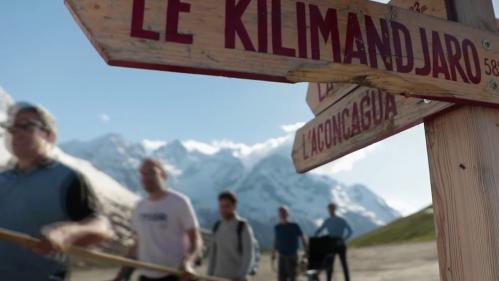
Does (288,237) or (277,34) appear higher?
(277,34)

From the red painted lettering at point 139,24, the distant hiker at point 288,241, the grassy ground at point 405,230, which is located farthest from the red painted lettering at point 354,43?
the grassy ground at point 405,230

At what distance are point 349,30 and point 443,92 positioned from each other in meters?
0.48

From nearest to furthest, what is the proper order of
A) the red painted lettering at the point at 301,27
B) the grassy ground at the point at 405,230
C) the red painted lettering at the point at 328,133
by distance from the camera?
the red painted lettering at the point at 301,27 < the red painted lettering at the point at 328,133 < the grassy ground at the point at 405,230

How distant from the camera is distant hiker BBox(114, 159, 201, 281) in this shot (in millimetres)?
4148

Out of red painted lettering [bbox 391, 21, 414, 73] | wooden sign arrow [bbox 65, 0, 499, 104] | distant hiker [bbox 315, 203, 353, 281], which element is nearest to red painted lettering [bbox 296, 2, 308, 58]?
wooden sign arrow [bbox 65, 0, 499, 104]

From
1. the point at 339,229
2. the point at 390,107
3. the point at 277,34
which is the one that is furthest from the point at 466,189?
the point at 339,229

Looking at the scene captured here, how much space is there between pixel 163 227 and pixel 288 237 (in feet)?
17.9

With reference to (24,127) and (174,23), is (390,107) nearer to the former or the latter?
(174,23)

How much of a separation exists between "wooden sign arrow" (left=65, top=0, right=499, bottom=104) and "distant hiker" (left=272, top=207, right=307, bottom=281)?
7.28m

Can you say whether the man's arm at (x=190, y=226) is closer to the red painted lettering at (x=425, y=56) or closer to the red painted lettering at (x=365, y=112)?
the red painted lettering at (x=365, y=112)

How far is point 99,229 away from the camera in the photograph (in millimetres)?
2348

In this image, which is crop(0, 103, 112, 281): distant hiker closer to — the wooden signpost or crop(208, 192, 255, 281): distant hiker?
the wooden signpost

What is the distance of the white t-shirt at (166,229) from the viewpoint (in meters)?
4.15

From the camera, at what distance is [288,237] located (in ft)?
30.5
